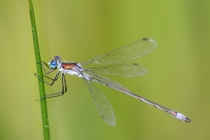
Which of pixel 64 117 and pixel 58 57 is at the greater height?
pixel 58 57

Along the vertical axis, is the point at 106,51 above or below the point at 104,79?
above

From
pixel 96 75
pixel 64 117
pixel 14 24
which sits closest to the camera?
pixel 64 117

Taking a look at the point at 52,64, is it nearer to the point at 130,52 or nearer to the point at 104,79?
the point at 104,79

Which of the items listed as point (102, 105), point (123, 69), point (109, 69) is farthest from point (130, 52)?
point (102, 105)

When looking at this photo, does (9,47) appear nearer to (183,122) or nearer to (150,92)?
(150,92)

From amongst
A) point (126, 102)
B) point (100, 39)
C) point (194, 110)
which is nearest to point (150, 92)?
point (126, 102)

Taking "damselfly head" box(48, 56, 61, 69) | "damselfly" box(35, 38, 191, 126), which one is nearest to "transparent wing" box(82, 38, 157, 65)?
"damselfly" box(35, 38, 191, 126)

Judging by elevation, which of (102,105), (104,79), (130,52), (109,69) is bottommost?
(102,105)
